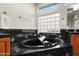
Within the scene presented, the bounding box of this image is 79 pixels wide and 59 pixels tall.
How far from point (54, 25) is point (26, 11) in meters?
0.30

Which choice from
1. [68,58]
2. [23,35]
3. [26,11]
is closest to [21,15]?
[26,11]

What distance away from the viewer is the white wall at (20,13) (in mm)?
1405

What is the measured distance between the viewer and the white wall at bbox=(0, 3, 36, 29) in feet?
4.61

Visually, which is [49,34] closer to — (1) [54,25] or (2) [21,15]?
(1) [54,25]

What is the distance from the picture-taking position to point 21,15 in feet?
4.64

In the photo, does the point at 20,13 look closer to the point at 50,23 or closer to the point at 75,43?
the point at 50,23

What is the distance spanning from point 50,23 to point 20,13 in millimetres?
303

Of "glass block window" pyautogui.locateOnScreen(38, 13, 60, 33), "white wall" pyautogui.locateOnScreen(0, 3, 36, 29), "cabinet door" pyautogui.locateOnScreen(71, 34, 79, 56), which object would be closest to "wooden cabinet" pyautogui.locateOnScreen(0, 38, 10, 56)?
"white wall" pyautogui.locateOnScreen(0, 3, 36, 29)

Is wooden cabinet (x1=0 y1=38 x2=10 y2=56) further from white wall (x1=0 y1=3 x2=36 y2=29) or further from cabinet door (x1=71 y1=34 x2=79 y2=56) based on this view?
cabinet door (x1=71 y1=34 x2=79 y2=56)

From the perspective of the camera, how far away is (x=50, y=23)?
1.42 meters

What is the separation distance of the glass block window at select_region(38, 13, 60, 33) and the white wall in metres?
0.08

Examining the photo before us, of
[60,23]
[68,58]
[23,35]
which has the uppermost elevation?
[60,23]

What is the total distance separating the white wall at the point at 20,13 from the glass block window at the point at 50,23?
0.08 meters

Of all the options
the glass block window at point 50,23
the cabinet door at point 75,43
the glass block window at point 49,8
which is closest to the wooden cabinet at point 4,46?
the glass block window at point 50,23
